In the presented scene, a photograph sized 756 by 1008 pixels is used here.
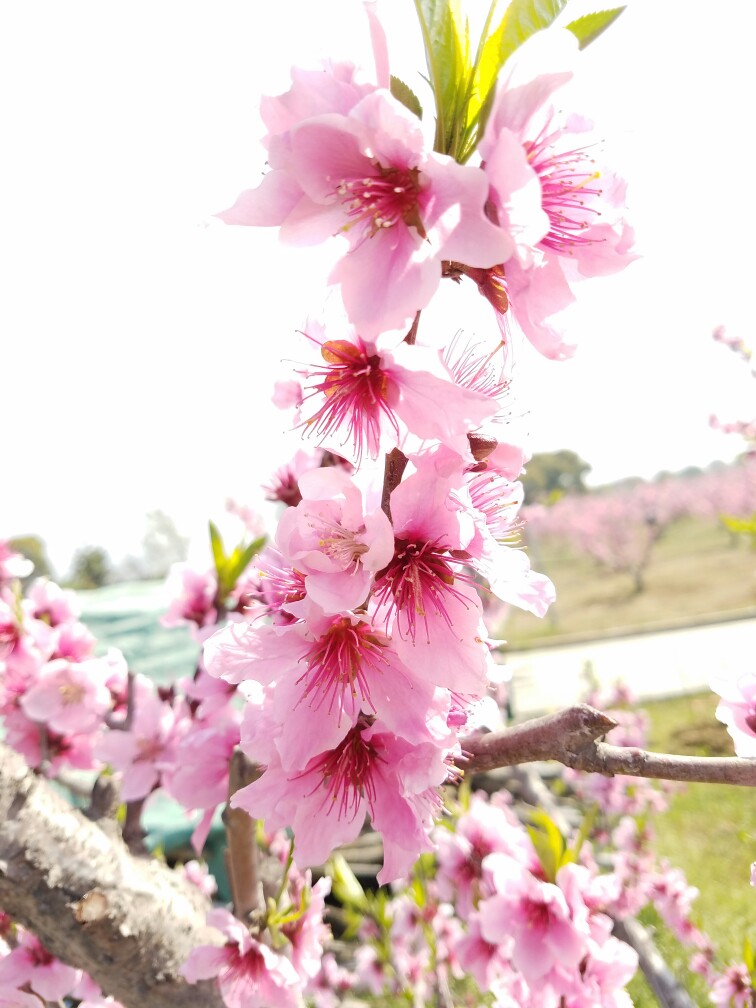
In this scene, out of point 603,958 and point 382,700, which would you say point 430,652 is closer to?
point 382,700

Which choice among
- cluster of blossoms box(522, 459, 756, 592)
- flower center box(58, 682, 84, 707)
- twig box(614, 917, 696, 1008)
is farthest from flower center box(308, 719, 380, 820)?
cluster of blossoms box(522, 459, 756, 592)

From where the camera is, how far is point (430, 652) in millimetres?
583

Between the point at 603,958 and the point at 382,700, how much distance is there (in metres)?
0.96

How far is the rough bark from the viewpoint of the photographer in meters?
0.99

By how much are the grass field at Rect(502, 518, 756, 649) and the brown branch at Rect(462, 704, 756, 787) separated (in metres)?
11.0

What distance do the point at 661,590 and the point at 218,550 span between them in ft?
64.0

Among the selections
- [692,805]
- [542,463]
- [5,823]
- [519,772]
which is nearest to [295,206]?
[5,823]

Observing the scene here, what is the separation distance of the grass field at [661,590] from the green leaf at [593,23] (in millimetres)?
11156

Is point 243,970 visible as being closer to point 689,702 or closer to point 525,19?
point 525,19

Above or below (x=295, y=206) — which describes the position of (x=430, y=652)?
below

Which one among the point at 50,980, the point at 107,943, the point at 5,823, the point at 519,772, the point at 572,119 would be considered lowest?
the point at 519,772

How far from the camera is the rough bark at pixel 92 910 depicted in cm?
99

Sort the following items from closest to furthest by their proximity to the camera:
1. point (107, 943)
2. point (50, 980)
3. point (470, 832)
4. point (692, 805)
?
A: point (107, 943), point (50, 980), point (470, 832), point (692, 805)

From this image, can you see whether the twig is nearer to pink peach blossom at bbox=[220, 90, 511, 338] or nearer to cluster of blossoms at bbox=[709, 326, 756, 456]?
pink peach blossom at bbox=[220, 90, 511, 338]
